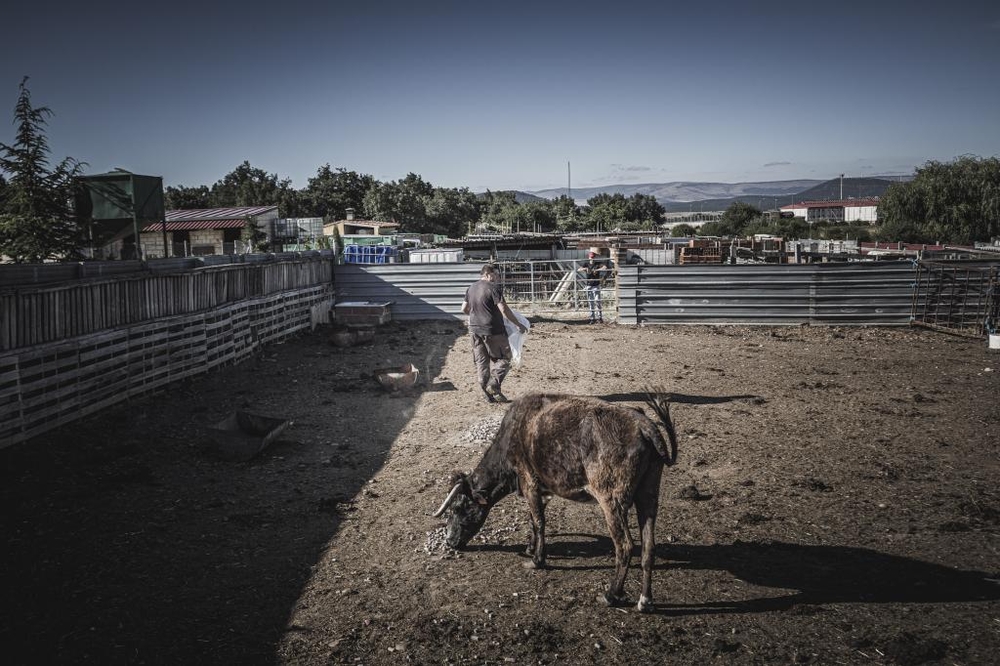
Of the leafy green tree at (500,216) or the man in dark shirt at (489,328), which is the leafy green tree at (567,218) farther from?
the man in dark shirt at (489,328)

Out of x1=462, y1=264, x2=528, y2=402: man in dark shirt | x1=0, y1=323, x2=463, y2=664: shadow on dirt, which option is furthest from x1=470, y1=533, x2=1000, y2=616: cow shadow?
x1=462, y1=264, x2=528, y2=402: man in dark shirt

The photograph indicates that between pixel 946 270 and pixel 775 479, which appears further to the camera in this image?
pixel 946 270

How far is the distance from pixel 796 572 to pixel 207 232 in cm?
3498

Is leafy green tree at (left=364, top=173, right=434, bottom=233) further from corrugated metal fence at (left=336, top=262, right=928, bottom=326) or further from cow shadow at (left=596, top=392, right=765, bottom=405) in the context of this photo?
cow shadow at (left=596, top=392, right=765, bottom=405)

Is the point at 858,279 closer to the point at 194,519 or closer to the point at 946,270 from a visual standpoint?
the point at 946,270

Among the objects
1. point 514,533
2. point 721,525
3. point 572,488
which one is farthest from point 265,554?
point 721,525

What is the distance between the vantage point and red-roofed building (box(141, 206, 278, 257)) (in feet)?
108

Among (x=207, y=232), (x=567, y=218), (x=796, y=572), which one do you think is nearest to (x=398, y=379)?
(x=796, y=572)

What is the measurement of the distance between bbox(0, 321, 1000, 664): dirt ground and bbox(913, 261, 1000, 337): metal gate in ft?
20.9

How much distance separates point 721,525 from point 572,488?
1.85 m

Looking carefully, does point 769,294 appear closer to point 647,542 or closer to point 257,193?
point 647,542

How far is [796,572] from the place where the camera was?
479cm

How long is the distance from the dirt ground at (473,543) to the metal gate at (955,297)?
20.9ft

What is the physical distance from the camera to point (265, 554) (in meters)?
5.25
